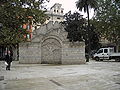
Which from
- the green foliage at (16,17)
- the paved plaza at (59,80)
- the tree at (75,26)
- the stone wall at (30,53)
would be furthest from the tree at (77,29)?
the green foliage at (16,17)

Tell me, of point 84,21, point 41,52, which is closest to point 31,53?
point 41,52

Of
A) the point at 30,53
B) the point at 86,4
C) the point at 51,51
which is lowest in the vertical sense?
the point at 30,53

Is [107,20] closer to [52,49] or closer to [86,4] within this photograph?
[86,4]

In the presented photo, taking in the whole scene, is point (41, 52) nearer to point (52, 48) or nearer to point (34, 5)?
point (52, 48)

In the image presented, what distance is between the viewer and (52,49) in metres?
26.6

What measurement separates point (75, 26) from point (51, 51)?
23.1 meters

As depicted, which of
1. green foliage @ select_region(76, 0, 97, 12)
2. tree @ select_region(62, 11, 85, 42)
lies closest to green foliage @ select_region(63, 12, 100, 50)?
tree @ select_region(62, 11, 85, 42)

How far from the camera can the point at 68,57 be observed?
26000mm

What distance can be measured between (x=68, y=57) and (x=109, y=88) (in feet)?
53.4

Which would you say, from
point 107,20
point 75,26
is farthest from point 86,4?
point 75,26

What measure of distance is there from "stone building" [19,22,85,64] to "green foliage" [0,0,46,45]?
16.9 m

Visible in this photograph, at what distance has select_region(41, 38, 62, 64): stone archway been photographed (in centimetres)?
2638

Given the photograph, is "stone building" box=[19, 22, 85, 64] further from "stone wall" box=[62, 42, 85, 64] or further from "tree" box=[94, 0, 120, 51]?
"tree" box=[94, 0, 120, 51]

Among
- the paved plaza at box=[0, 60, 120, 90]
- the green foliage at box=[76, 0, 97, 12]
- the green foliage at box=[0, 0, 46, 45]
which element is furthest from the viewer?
the green foliage at box=[76, 0, 97, 12]
